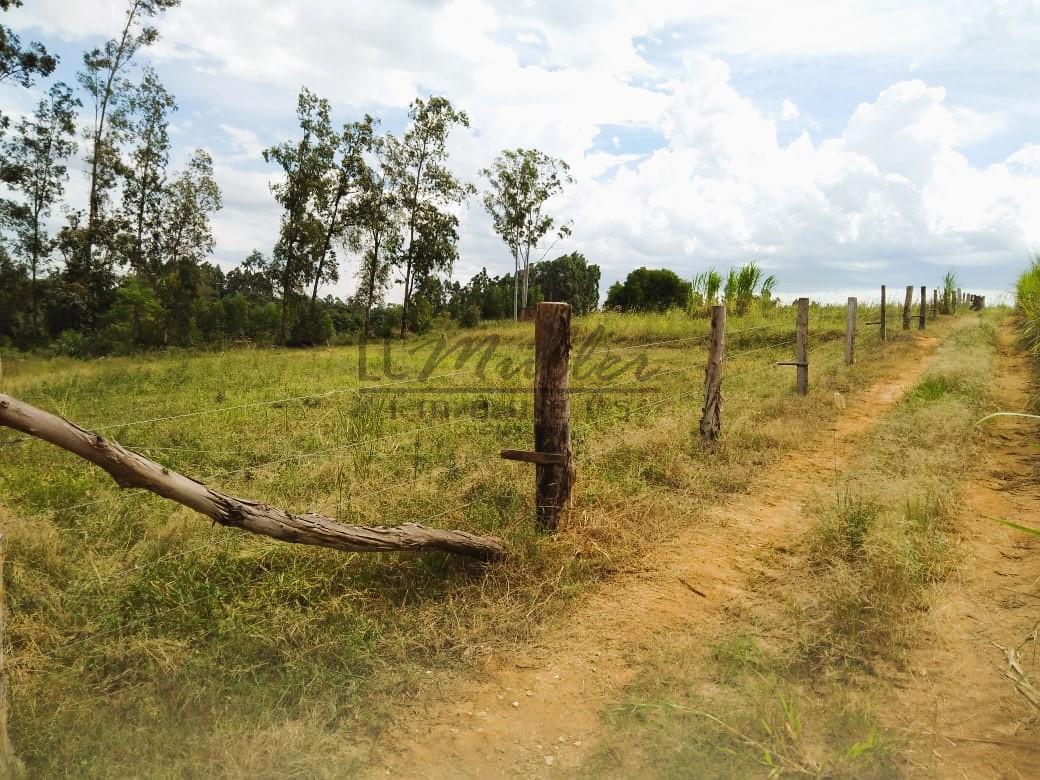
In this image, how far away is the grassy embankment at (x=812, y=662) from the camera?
2.36 meters

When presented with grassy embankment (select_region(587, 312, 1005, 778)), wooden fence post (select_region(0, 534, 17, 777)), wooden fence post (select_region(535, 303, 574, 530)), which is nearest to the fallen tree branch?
wooden fence post (select_region(0, 534, 17, 777))

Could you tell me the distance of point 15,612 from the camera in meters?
3.11

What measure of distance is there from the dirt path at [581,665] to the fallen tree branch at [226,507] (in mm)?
693

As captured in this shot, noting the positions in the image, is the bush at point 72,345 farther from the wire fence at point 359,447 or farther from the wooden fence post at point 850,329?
the wooden fence post at point 850,329

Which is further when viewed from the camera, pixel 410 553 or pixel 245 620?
pixel 410 553

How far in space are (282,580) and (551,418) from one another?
1.77m

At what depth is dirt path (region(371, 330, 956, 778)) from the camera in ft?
8.12

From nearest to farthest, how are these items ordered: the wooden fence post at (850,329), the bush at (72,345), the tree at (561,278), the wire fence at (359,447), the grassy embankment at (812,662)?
the grassy embankment at (812,662) < the wire fence at (359,447) < the wooden fence post at (850,329) < the bush at (72,345) < the tree at (561,278)

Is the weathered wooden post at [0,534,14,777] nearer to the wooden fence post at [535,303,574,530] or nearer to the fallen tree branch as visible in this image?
the fallen tree branch

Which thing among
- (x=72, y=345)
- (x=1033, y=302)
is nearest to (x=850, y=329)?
(x=1033, y=302)

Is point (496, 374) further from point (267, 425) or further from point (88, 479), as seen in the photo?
point (88, 479)

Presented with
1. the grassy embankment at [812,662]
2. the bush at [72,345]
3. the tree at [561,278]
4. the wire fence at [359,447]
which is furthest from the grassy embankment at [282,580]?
the tree at [561,278]

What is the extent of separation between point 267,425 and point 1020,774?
6.83m

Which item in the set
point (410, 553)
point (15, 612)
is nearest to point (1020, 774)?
point (410, 553)
